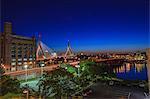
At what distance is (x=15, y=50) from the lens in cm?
1353

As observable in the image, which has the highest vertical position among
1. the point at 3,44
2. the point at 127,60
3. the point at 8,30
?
the point at 8,30

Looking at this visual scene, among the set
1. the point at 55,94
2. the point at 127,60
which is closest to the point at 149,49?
the point at 55,94

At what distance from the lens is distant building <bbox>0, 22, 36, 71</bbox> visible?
12.4 metres

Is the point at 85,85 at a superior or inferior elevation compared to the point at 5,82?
inferior

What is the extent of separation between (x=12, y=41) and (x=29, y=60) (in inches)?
82.1

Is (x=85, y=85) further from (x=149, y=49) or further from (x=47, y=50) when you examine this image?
(x=47, y=50)

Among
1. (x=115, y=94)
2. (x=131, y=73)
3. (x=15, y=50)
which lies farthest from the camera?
(x=131, y=73)

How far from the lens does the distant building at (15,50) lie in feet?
40.8

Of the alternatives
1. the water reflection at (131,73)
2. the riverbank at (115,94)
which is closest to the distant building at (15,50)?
the water reflection at (131,73)

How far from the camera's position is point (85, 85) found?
609 cm

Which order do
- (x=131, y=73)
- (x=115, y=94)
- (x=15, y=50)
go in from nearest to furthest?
(x=115, y=94) → (x=15, y=50) → (x=131, y=73)

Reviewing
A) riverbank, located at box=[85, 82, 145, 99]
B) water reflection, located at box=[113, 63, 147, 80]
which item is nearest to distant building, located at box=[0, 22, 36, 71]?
water reflection, located at box=[113, 63, 147, 80]

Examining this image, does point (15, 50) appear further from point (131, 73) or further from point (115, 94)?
point (115, 94)

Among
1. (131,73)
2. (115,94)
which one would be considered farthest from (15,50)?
(115,94)
